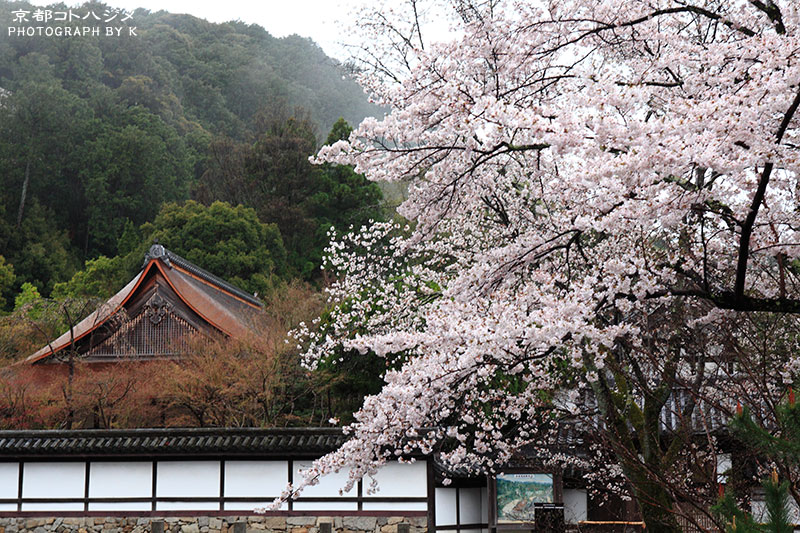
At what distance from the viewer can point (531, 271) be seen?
702 centimetres

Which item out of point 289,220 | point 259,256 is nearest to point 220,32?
point 289,220

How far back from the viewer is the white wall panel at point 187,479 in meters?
10.9

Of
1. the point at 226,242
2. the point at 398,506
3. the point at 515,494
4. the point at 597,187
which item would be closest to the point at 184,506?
the point at 398,506

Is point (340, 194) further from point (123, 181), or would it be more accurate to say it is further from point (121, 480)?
point (121, 480)

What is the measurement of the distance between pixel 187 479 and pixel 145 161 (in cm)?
3052

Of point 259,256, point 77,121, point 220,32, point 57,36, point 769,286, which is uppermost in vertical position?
point 220,32

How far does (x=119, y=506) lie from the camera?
35.8 ft

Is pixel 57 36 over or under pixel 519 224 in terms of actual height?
over

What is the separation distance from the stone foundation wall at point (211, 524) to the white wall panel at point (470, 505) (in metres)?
1.64

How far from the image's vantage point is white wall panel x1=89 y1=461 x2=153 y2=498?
35.9 feet

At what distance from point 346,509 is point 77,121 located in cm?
3513

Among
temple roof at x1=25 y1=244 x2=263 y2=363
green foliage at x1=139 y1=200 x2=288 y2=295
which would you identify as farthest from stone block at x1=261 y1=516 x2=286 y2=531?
green foliage at x1=139 y1=200 x2=288 y2=295

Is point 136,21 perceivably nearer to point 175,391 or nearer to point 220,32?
point 220,32

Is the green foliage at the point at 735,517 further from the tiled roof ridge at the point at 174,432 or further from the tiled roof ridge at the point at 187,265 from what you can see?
the tiled roof ridge at the point at 187,265
